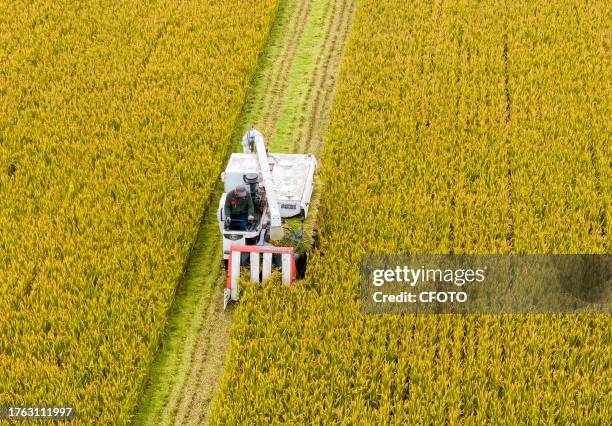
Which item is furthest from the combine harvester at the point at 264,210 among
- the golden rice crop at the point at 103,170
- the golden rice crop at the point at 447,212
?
the golden rice crop at the point at 103,170

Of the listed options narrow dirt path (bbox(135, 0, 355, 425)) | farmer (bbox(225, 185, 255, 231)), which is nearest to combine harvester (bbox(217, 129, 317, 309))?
Result: farmer (bbox(225, 185, 255, 231))

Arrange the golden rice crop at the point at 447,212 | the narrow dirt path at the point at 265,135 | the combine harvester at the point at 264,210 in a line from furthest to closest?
the combine harvester at the point at 264,210, the narrow dirt path at the point at 265,135, the golden rice crop at the point at 447,212

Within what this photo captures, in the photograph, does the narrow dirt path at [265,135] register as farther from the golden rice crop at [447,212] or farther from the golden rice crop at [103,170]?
the golden rice crop at [447,212]

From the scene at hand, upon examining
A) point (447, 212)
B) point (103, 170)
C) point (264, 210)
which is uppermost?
point (103, 170)

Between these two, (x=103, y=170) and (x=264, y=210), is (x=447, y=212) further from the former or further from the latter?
(x=103, y=170)

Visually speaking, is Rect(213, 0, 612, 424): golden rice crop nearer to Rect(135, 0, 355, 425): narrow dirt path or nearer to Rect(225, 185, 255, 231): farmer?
Rect(135, 0, 355, 425): narrow dirt path

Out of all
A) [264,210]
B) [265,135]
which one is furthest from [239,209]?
[265,135]

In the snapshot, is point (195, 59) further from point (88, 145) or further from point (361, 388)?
point (361, 388)
